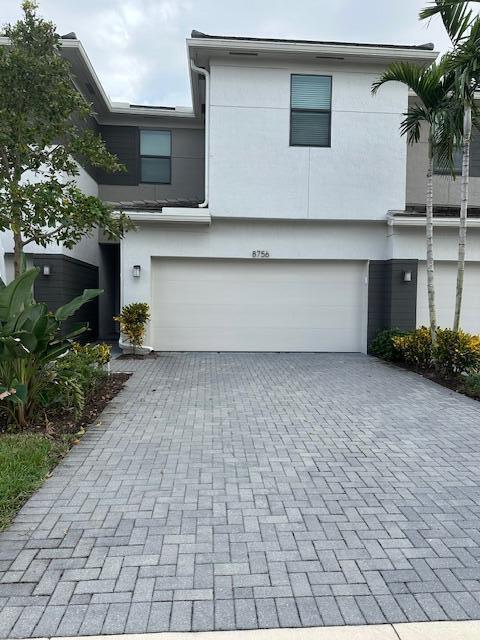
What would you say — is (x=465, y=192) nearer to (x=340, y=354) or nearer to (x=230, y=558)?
(x=340, y=354)

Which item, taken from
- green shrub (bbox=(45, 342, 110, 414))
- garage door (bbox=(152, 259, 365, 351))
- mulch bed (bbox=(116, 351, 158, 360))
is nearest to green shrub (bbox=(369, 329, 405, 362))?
garage door (bbox=(152, 259, 365, 351))

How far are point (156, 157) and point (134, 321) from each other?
20.8 feet

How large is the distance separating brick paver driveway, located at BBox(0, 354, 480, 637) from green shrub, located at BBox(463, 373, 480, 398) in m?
1.37

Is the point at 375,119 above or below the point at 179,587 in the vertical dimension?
above

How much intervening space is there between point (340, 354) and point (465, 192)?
4953mm

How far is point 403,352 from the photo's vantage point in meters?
10.2

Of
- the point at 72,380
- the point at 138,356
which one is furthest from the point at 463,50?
the point at 138,356

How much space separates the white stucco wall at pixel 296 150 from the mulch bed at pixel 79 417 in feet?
18.7

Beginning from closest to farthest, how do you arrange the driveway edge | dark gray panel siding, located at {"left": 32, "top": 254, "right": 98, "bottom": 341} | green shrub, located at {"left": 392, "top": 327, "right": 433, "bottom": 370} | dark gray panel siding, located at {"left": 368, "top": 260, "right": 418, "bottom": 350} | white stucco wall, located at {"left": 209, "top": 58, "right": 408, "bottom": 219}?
the driveway edge → green shrub, located at {"left": 392, "top": 327, "right": 433, "bottom": 370} → dark gray panel siding, located at {"left": 32, "top": 254, "right": 98, "bottom": 341} → white stucco wall, located at {"left": 209, "top": 58, "right": 408, "bottom": 219} → dark gray panel siding, located at {"left": 368, "top": 260, "right": 418, "bottom": 350}

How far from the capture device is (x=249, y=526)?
337cm

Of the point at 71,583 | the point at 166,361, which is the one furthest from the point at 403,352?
the point at 71,583

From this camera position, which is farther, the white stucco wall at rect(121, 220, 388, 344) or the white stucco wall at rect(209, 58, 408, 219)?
the white stucco wall at rect(121, 220, 388, 344)

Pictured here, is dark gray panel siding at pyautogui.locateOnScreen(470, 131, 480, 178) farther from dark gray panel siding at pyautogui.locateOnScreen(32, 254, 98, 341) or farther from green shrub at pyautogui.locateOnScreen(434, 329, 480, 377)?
dark gray panel siding at pyautogui.locateOnScreen(32, 254, 98, 341)

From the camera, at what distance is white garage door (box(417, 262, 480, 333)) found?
11844mm
